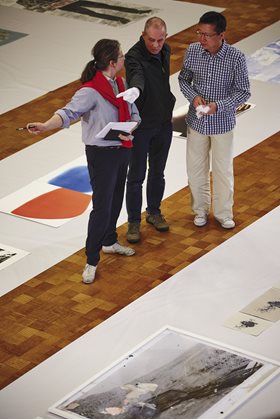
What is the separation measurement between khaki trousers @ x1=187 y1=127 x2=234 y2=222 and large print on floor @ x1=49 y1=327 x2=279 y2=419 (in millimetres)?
1543

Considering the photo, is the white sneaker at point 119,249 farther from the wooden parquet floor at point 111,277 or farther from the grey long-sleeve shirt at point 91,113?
the grey long-sleeve shirt at point 91,113

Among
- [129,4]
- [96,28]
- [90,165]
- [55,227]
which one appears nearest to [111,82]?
[90,165]

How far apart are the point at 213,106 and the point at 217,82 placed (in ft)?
0.61

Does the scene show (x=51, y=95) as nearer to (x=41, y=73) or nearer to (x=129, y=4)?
(x=41, y=73)

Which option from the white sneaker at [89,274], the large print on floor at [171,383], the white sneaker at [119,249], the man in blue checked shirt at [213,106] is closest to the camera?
the large print on floor at [171,383]

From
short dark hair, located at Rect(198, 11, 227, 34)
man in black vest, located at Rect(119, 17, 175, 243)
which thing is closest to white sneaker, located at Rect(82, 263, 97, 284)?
man in black vest, located at Rect(119, 17, 175, 243)

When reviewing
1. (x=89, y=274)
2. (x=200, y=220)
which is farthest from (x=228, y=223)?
(x=89, y=274)

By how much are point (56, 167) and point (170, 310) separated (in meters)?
2.45

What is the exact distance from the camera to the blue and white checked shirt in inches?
275

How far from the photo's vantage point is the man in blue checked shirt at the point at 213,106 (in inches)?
Result: 274

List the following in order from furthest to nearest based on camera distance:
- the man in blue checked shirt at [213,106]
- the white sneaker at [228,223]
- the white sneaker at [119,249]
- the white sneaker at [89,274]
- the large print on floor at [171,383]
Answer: the white sneaker at [228,223] → the white sneaker at [119,249] → the man in blue checked shirt at [213,106] → the white sneaker at [89,274] → the large print on floor at [171,383]

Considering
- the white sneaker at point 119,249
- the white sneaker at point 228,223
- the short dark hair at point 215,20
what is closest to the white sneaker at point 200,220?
the white sneaker at point 228,223

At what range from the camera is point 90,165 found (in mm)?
6562

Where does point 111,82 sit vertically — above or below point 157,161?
above
